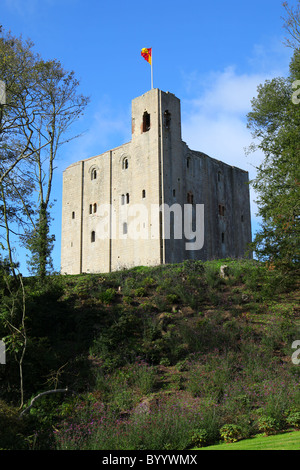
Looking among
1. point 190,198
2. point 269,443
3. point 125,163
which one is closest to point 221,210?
point 190,198

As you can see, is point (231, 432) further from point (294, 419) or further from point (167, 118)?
point (167, 118)

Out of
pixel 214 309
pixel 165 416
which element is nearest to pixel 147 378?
pixel 165 416

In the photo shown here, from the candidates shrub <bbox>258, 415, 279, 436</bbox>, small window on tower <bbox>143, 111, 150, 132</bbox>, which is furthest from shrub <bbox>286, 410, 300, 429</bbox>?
small window on tower <bbox>143, 111, 150, 132</bbox>

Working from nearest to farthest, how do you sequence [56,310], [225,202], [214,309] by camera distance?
[56,310] < [214,309] < [225,202]

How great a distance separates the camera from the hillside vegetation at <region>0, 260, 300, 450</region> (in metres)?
9.34

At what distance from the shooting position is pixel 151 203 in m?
32.1

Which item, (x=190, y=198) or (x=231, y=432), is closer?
(x=231, y=432)

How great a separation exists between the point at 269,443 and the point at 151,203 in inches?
972

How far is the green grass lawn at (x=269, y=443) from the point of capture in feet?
25.7

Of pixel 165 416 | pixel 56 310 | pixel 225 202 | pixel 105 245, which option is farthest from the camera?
pixel 225 202

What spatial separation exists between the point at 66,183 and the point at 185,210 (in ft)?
42.7
